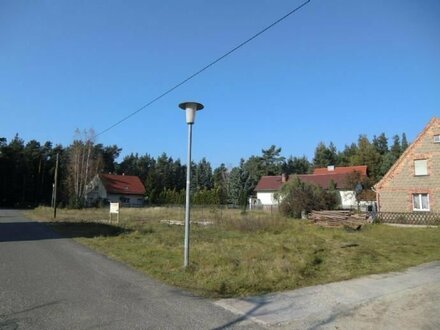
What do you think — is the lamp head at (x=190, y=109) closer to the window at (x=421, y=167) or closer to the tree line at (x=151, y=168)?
the window at (x=421, y=167)

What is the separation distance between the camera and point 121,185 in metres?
86.5

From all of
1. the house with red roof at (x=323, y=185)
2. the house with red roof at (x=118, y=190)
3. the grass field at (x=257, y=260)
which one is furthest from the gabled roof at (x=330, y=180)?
the grass field at (x=257, y=260)

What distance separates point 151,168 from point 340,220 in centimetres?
9420

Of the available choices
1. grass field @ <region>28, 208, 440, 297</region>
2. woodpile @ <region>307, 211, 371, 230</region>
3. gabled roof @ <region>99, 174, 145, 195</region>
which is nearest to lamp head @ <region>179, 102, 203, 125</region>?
grass field @ <region>28, 208, 440, 297</region>

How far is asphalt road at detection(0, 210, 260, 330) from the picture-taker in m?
6.08

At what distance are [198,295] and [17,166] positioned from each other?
88.1m

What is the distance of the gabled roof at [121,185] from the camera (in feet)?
274

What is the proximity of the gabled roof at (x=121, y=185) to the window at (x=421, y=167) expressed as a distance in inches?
2447

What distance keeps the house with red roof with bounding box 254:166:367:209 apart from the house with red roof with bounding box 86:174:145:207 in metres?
24.3

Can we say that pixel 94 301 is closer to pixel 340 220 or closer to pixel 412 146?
pixel 340 220

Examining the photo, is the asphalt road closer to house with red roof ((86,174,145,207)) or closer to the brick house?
the brick house

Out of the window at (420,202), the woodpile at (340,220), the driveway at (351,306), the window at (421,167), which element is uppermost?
the window at (421,167)

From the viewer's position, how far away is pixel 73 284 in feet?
28.6

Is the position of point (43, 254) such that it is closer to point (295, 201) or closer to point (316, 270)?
point (316, 270)
